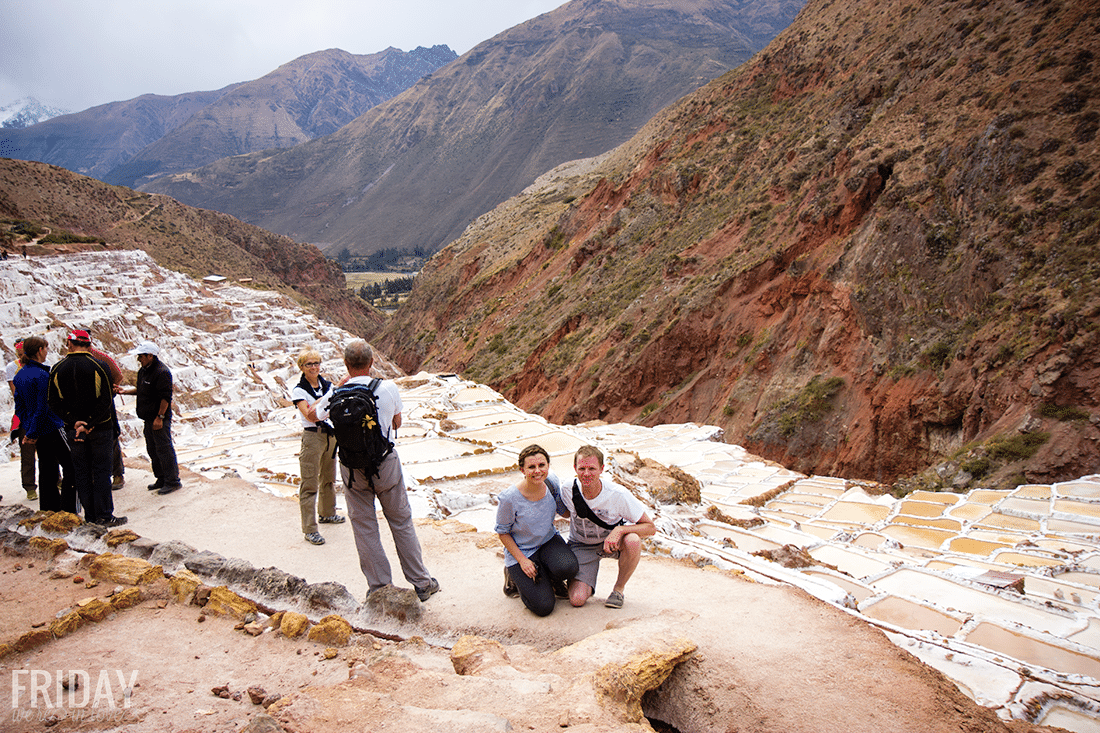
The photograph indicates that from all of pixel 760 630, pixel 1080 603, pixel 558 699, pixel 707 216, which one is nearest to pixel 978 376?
pixel 1080 603

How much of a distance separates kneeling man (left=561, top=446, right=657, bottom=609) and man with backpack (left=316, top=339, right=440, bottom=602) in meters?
1.01

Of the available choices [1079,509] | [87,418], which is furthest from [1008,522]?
[87,418]

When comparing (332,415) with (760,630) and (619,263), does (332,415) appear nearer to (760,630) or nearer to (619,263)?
(760,630)

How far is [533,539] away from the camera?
379 centimetres

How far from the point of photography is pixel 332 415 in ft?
11.2

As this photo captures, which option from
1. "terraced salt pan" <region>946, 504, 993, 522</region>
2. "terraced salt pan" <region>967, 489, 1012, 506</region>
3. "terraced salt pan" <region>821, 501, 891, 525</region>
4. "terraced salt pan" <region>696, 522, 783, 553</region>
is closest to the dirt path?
Answer: "terraced salt pan" <region>696, 522, 783, 553</region>

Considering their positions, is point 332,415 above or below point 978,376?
above

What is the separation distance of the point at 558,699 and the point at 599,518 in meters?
1.33

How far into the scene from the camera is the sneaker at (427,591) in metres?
3.88

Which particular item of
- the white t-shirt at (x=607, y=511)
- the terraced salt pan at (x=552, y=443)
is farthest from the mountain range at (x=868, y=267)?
the white t-shirt at (x=607, y=511)

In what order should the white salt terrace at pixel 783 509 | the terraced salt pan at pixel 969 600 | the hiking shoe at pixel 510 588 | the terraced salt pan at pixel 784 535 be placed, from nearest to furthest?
the hiking shoe at pixel 510 588, the white salt terrace at pixel 783 509, the terraced salt pan at pixel 969 600, the terraced salt pan at pixel 784 535

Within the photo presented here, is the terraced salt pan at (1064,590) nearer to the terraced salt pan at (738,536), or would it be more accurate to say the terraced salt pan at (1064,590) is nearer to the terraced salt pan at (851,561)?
the terraced salt pan at (851,561)

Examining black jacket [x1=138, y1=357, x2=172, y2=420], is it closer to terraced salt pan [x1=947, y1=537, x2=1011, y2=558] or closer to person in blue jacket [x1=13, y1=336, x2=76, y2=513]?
person in blue jacket [x1=13, y1=336, x2=76, y2=513]

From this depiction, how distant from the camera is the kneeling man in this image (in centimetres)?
366
